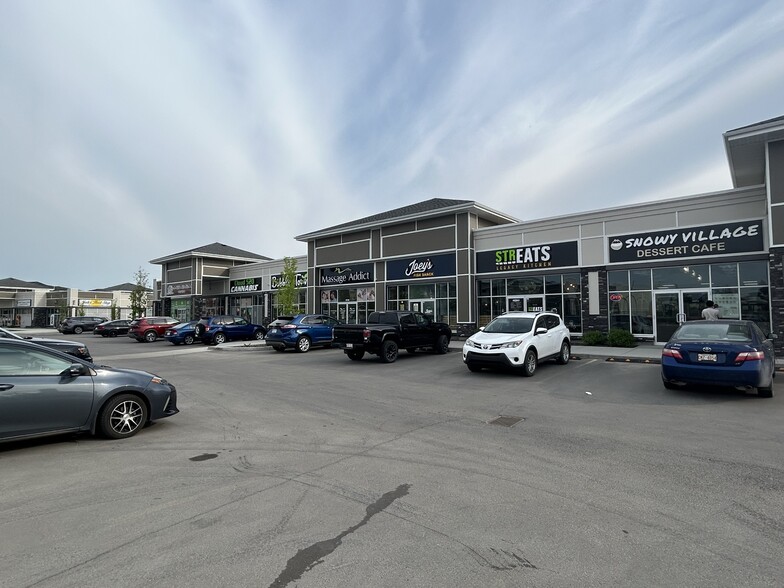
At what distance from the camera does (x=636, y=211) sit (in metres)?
19.4

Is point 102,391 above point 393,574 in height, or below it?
above

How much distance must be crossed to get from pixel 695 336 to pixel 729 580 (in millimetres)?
7789

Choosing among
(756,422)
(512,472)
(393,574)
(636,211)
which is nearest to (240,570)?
(393,574)

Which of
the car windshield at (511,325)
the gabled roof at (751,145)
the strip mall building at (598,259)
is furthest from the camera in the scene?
the strip mall building at (598,259)

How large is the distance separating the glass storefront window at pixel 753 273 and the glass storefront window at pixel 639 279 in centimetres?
311

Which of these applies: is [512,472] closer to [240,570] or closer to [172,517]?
[240,570]

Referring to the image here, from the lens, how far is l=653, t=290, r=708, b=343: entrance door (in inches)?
709

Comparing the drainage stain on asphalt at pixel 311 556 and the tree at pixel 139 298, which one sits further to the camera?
the tree at pixel 139 298

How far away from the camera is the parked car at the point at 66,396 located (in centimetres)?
534

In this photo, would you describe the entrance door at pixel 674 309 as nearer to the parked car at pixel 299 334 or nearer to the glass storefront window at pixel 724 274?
the glass storefront window at pixel 724 274

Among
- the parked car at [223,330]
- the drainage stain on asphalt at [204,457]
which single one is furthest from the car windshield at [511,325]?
the parked car at [223,330]

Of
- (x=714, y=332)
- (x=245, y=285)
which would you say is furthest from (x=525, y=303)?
(x=245, y=285)

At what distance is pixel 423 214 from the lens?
25.4 meters

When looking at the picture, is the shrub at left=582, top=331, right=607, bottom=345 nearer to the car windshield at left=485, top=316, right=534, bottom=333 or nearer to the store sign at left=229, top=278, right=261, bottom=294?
the car windshield at left=485, top=316, right=534, bottom=333
